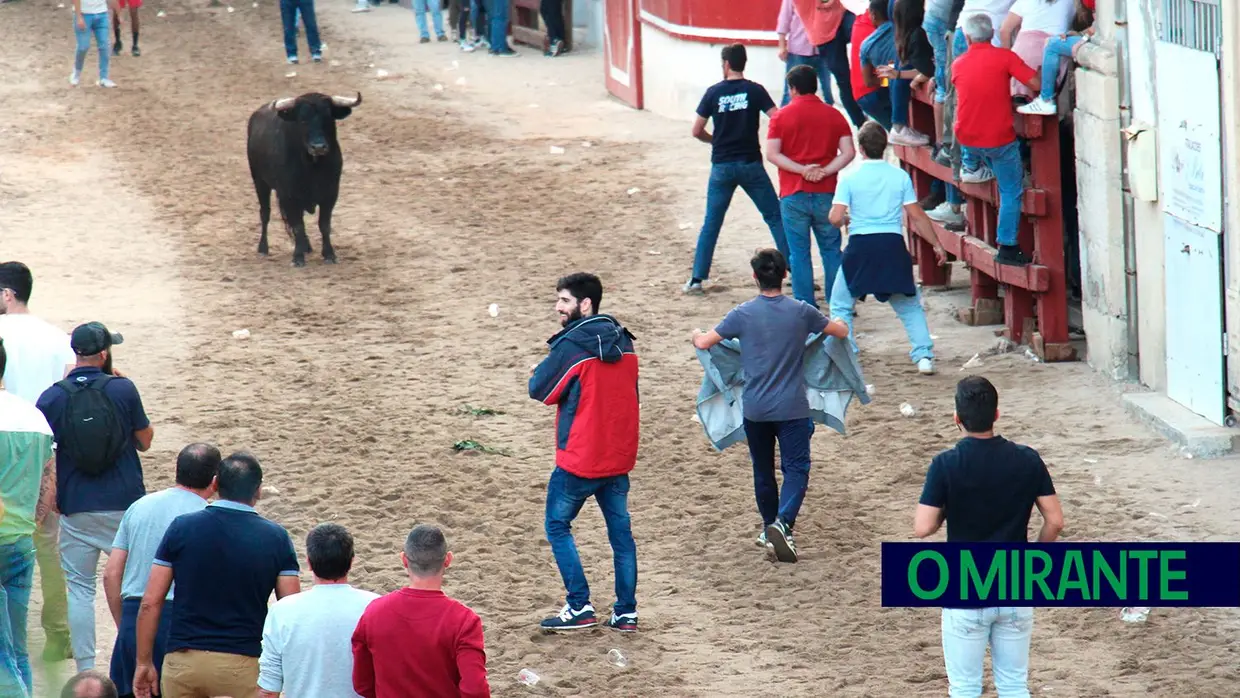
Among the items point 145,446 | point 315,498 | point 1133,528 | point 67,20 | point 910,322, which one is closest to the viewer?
point 145,446

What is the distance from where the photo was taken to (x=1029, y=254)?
38.3ft

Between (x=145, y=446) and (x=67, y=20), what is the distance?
77.8 feet

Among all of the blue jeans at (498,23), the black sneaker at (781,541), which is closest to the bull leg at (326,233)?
the black sneaker at (781,541)

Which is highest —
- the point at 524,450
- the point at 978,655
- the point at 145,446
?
the point at 145,446

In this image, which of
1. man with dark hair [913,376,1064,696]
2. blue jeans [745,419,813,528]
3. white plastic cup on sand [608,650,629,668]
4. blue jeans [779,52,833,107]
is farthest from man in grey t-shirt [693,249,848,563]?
blue jeans [779,52,833,107]

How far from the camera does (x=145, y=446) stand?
7.20 metres

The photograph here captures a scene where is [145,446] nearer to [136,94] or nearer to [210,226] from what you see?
[210,226]

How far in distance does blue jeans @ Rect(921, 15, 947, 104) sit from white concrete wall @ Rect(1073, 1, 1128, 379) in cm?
129

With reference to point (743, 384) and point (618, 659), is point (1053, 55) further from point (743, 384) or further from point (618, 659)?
point (618, 659)

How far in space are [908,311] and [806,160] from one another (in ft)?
4.67

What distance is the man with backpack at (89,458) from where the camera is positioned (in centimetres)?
696

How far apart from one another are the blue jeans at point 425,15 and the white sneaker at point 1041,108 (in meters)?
17.1

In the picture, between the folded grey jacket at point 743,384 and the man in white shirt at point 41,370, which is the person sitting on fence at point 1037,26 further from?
the man in white shirt at point 41,370

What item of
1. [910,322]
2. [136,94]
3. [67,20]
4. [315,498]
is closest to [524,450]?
[315,498]
